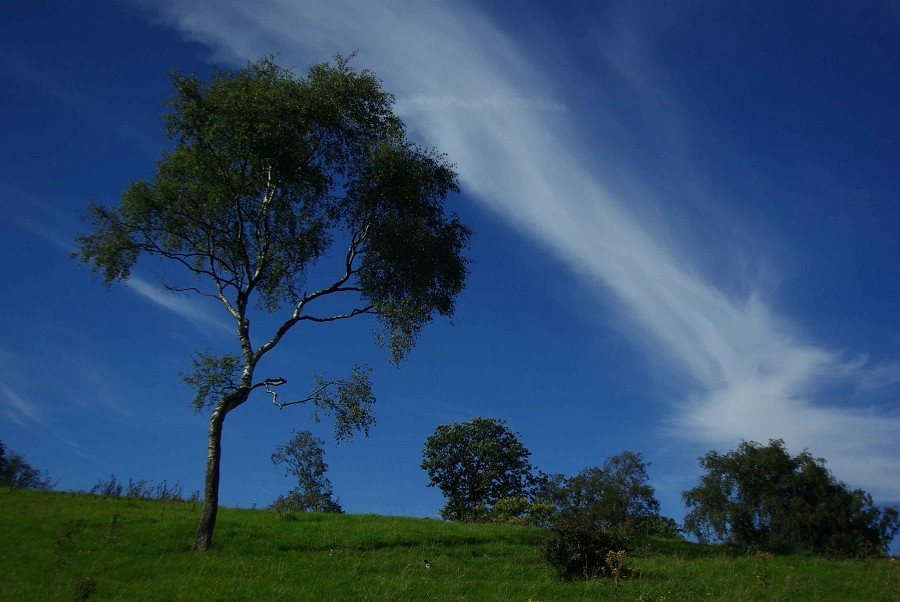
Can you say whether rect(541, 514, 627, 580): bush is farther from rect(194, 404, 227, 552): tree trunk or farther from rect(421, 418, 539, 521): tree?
rect(421, 418, 539, 521): tree

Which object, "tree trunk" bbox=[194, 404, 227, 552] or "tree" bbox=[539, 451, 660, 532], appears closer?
"tree trunk" bbox=[194, 404, 227, 552]

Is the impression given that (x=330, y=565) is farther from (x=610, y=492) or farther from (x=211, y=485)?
(x=610, y=492)

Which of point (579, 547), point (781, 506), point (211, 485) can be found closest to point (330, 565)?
point (211, 485)

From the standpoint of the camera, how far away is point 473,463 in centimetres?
6862

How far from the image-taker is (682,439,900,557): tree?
40.9 metres

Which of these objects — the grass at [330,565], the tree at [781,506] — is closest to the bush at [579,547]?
the grass at [330,565]

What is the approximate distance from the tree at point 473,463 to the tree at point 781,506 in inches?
951

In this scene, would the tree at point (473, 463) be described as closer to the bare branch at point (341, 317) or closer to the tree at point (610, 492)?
the tree at point (610, 492)

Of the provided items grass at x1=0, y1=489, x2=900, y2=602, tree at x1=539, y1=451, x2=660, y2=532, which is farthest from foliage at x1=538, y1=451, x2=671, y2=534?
grass at x1=0, y1=489, x2=900, y2=602

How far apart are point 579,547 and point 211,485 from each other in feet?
42.6

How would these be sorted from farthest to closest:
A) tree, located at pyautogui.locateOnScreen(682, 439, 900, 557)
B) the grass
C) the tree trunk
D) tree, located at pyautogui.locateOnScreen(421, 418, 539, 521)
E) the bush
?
tree, located at pyautogui.locateOnScreen(421, 418, 539, 521)
tree, located at pyautogui.locateOnScreen(682, 439, 900, 557)
the tree trunk
the bush
the grass

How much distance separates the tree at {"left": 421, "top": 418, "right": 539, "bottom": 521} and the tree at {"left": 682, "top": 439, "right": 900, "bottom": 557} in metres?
24.2

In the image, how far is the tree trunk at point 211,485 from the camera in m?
21.1

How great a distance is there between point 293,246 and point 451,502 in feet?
154
